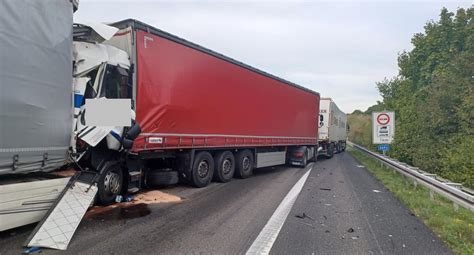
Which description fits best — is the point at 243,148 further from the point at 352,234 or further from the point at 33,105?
the point at 33,105

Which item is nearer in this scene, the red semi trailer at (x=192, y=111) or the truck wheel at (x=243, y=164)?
the red semi trailer at (x=192, y=111)

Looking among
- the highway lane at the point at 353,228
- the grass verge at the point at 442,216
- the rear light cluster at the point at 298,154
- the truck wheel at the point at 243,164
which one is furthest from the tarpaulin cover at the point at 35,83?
the rear light cluster at the point at 298,154

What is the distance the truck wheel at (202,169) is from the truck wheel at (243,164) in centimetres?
169

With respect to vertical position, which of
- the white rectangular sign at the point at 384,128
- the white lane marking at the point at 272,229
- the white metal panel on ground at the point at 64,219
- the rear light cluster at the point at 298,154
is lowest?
the white lane marking at the point at 272,229

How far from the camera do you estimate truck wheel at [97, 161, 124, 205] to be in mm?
6824

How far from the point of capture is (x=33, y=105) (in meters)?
5.13

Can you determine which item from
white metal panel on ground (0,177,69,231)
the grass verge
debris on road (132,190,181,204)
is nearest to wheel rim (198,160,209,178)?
debris on road (132,190,181,204)

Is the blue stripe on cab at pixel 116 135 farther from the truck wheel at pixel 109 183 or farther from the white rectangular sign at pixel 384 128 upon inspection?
the white rectangular sign at pixel 384 128

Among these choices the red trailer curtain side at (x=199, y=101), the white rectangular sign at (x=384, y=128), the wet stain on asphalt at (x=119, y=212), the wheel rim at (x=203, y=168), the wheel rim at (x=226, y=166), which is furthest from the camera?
the white rectangular sign at (x=384, y=128)

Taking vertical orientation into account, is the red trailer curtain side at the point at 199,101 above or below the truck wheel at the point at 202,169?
above

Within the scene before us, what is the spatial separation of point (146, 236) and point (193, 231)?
69 cm

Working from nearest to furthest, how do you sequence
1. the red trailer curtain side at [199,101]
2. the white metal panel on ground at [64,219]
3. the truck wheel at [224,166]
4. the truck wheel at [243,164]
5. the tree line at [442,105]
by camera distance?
the white metal panel on ground at [64,219]
the red trailer curtain side at [199,101]
the truck wheel at [224,166]
the truck wheel at [243,164]
the tree line at [442,105]

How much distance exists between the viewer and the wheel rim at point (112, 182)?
701cm

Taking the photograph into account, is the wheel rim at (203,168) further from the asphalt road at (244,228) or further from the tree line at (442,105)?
→ the tree line at (442,105)
